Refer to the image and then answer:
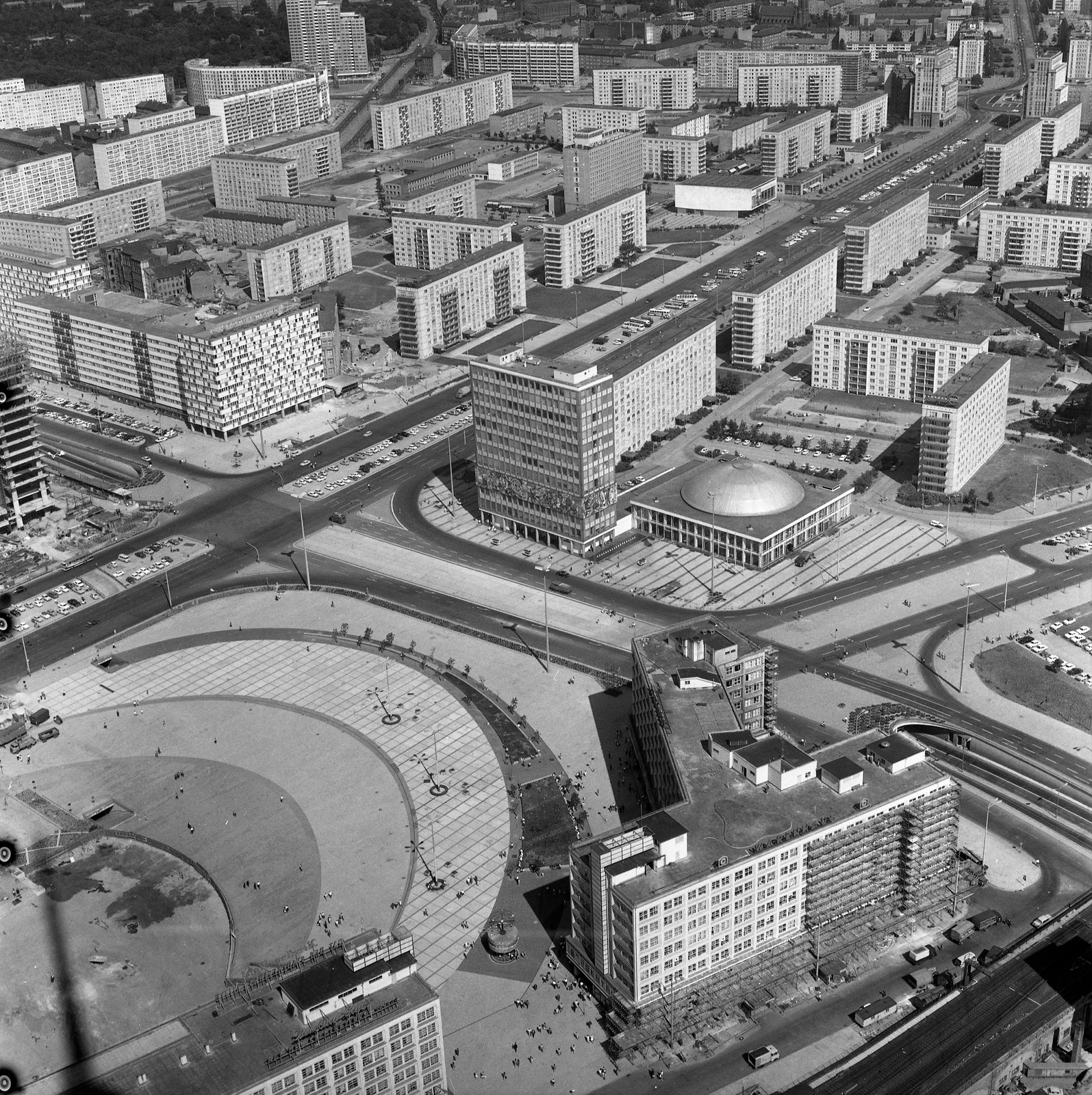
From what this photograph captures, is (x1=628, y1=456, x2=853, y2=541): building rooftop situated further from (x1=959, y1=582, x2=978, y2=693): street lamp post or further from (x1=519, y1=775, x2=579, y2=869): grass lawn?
(x1=519, y1=775, x2=579, y2=869): grass lawn

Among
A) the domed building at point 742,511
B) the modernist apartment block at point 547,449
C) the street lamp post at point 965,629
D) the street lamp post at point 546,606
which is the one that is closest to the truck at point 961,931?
the street lamp post at point 965,629

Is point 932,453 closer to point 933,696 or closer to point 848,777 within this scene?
point 933,696

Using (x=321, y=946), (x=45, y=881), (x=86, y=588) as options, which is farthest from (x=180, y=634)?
(x=321, y=946)

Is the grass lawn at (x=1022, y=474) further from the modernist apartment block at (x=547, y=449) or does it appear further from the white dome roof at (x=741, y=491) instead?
the modernist apartment block at (x=547, y=449)

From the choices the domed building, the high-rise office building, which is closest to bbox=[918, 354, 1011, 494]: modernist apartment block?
the domed building

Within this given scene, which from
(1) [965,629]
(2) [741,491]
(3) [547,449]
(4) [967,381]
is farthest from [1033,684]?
(3) [547,449]

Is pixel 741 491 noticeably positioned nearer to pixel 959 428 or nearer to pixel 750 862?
pixel 959 428

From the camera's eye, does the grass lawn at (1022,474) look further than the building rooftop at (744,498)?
Yes
